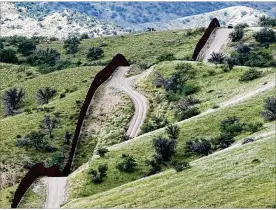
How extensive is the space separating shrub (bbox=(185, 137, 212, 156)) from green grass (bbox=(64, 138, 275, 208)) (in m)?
7.16

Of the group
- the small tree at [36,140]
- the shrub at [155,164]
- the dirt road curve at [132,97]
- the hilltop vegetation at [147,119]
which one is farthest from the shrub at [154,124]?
the shrub at [155,164]

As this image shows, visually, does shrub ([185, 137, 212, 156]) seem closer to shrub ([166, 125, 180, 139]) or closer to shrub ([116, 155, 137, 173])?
shrub ([166, 125, 180, 139])

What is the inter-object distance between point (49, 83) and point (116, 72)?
13502 mm

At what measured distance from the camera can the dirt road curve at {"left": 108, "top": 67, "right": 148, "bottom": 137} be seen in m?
82.8

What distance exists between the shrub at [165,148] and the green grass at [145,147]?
2.50 ft

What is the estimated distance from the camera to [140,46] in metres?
141

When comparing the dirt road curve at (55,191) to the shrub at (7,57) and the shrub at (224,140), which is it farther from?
the shrub at (7,57)

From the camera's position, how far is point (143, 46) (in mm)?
140875

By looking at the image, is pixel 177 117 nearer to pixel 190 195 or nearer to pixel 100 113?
pixel 100 113

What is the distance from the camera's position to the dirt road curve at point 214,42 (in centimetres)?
11885

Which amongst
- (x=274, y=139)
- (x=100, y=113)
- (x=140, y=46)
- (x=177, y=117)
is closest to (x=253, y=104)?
(x=177, y=117)

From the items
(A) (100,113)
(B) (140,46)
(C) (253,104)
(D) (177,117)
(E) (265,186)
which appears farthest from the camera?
(B) (140,46)

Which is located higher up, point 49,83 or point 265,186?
point 265,186

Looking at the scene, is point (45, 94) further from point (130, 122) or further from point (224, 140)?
point (224, 140)
